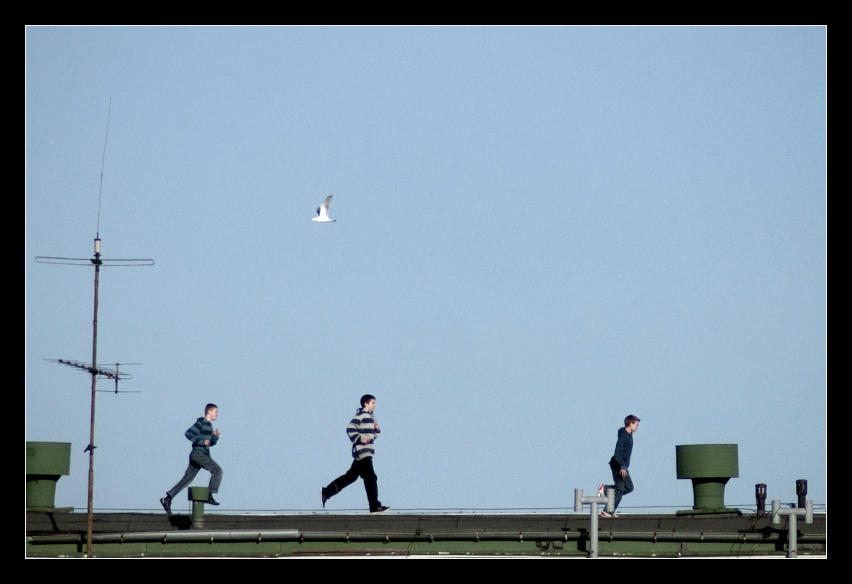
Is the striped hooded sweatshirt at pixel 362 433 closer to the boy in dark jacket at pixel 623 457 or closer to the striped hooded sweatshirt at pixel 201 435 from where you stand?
the striped hooded sweatshirt at pixel 201 435

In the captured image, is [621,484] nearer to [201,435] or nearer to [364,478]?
[364,478]

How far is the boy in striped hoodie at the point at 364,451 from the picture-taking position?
97.9 feet

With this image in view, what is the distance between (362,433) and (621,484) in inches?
158

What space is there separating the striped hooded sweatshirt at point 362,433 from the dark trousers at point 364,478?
0.36 ft

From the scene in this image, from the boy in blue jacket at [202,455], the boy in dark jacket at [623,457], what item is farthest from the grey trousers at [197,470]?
the boy in dark jacket at [623,457]

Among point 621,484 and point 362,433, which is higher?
point 362,433

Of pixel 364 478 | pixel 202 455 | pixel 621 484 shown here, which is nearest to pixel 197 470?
pixel 202 455

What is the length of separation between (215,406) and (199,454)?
771 millimetres

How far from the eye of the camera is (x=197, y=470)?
1184 inches

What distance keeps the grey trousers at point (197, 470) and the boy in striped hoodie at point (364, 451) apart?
1.74m

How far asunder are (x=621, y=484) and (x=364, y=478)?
392cm

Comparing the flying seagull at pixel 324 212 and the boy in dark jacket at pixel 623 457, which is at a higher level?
the flying seagull at pixel 324 212

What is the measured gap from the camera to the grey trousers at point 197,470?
29891mm
